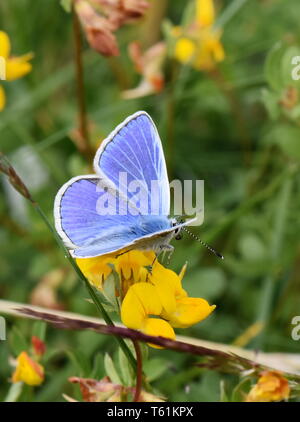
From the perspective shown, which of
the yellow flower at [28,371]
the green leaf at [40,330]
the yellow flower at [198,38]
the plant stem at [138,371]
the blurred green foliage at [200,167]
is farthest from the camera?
the yellow flower at [198,38]

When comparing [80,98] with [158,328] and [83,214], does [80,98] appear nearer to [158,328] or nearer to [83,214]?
[83,214]

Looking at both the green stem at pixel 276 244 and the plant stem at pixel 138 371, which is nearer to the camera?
the plant stem at pixel 138 371

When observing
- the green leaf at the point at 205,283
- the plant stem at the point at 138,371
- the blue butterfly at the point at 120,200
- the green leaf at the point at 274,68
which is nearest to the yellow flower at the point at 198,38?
the green leaf at the point at 274,68

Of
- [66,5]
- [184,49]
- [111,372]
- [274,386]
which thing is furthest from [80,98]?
[274,386]

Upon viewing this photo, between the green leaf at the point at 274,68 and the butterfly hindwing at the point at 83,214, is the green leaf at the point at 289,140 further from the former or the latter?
the butterfly hindwing at the point at 83,214

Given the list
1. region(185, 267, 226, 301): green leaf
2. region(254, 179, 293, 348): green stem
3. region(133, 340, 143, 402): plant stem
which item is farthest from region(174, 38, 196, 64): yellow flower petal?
region(133, 340, 143, 402): plant stem
